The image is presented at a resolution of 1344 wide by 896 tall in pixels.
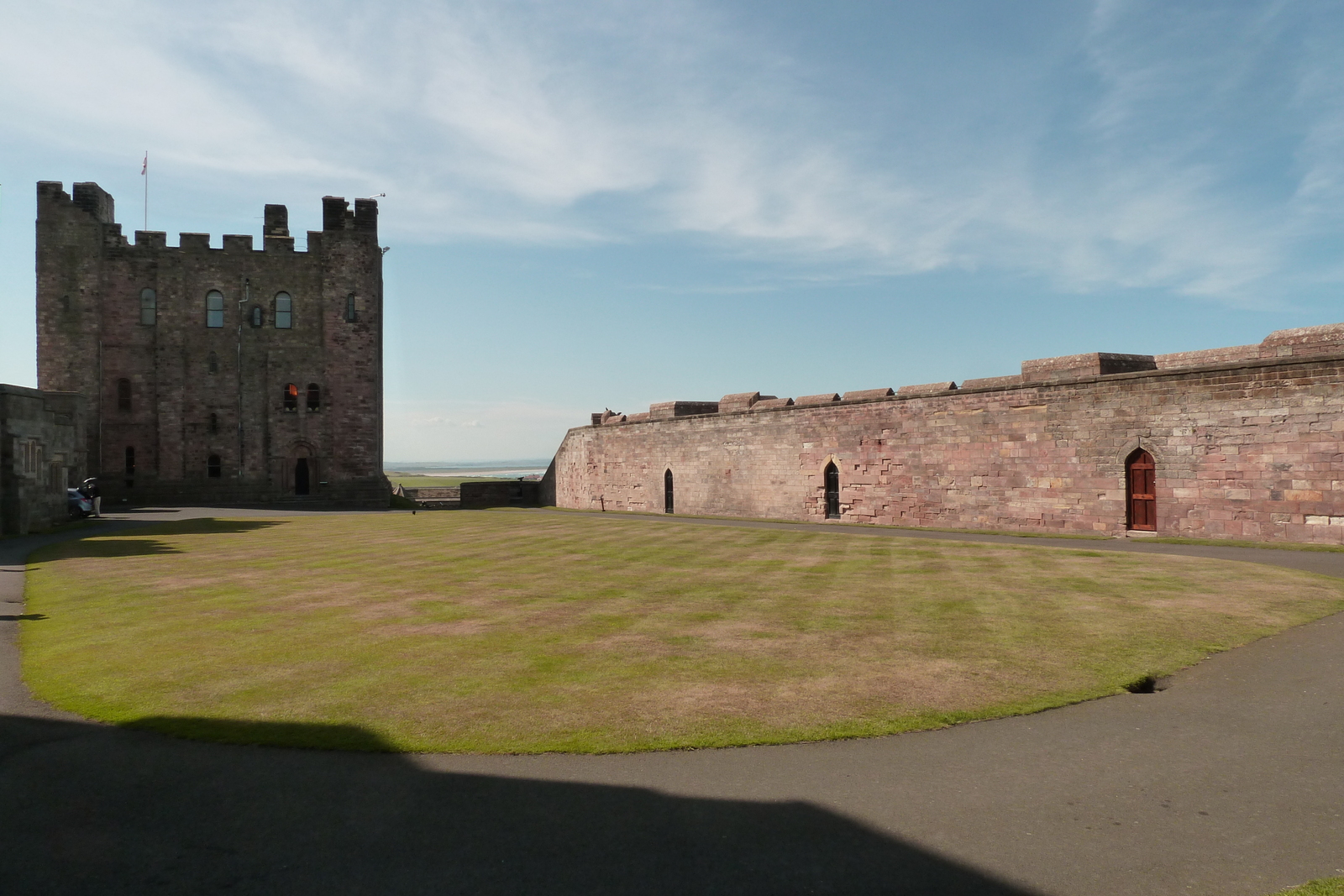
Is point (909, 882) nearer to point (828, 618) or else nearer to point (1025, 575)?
point (828, 618)

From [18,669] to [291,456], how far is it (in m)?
34.6

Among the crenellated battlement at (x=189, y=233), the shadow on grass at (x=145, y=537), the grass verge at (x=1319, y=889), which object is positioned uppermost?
the crenellated battlement at (x=189, y=233)

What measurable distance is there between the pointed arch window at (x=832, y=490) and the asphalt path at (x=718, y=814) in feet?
63.7

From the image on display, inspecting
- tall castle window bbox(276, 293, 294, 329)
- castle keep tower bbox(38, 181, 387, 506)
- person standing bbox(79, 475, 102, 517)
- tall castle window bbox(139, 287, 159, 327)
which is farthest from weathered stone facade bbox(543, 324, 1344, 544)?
tall castle window bbox(139, 287, 159, 327)

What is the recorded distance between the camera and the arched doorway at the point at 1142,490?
17594mm

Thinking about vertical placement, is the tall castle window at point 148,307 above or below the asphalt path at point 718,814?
above

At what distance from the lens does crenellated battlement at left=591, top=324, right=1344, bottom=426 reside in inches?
610

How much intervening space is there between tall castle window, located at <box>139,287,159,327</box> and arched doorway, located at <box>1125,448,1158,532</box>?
41949mm

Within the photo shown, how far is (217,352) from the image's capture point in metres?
38.5

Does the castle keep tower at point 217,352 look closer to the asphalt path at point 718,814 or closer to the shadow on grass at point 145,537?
the shadow on grass at point 145,537

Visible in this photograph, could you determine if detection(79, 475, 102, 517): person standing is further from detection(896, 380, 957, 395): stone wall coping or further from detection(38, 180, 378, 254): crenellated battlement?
detection(896, 380, 957, 395): stone wall coping

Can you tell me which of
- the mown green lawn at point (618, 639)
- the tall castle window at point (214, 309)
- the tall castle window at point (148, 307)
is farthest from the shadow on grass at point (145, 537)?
the tall castle window at point (148, 307)

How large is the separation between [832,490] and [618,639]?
728 inches

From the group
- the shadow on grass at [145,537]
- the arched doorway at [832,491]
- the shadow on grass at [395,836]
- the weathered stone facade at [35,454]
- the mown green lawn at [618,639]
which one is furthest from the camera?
the arched doorway at [832,491]
